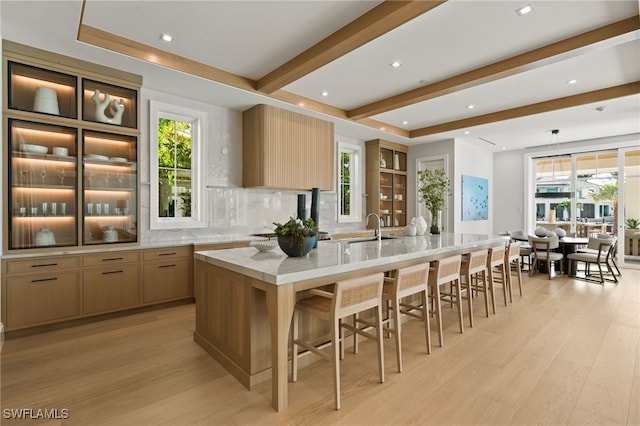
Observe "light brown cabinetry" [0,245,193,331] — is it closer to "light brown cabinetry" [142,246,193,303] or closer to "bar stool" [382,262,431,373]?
"light brown cabinetry" [142,246,193,303]

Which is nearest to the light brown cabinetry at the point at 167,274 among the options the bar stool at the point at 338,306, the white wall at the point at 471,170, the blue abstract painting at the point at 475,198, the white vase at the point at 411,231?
the bar stool at the point at 338,306

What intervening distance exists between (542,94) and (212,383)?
578 cm

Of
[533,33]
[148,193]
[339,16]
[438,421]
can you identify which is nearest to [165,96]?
[148,193]

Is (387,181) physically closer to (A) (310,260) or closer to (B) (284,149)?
(B) (284,149)

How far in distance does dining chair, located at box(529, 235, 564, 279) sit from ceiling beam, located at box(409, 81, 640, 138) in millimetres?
2287

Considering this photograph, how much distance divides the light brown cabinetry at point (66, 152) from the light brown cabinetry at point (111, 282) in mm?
268

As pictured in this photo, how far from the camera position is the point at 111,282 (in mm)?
3639

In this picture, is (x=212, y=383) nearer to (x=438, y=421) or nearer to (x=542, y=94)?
(x=438, y=421)

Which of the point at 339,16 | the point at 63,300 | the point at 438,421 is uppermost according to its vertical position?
the point at 339,16

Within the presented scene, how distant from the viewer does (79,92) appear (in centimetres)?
354

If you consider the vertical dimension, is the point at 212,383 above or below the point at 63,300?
below

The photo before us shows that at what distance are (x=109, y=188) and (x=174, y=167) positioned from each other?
3.11 feet

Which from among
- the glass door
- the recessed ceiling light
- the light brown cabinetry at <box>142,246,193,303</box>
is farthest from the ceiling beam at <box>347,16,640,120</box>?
the glass door

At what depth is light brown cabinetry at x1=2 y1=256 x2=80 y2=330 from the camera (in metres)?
3.06
